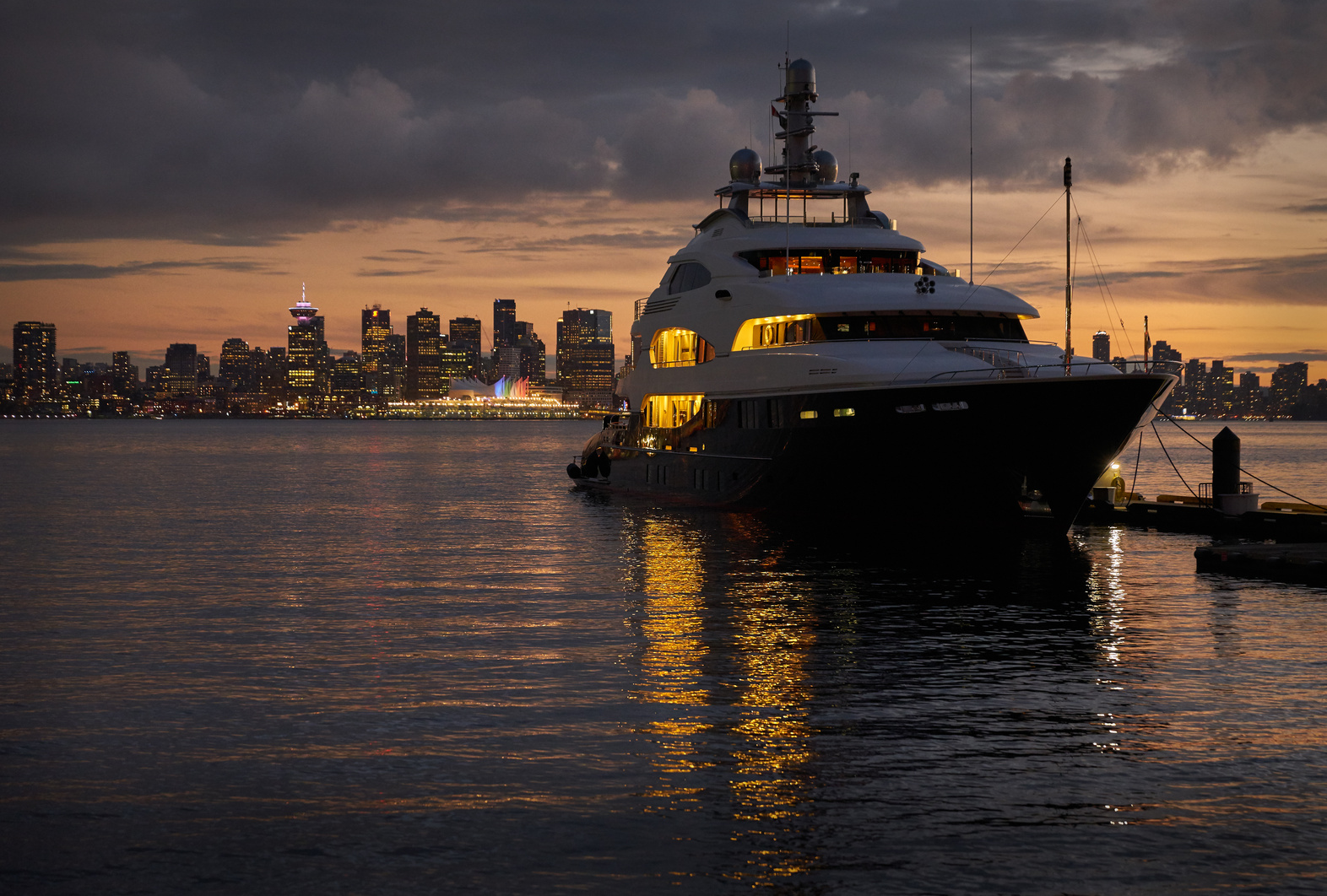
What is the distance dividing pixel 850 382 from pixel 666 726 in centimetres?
2143

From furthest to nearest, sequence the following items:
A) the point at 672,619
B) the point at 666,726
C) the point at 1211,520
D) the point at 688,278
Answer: the point at 688,278 < the point at 1211,520 < the point at 672,619 < the point at 666,726

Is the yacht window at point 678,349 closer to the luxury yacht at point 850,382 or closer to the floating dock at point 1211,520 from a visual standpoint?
the luxury yacht at point 850,382

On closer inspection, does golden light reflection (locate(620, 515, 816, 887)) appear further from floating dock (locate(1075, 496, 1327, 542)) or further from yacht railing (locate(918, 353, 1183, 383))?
floating dock (locate(1075, 496, 1327, 542))

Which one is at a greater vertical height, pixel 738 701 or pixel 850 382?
pixel 850 382

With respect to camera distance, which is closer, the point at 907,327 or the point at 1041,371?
the point at 1041,371

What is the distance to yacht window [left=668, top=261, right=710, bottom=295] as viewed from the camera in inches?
1799

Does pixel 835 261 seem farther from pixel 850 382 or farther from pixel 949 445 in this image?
pixel 949 445

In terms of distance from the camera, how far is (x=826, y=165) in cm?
5312

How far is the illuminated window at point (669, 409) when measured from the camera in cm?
4607

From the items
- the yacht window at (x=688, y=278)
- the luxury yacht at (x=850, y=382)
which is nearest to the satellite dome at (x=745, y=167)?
the luxury yacht at (x=850, y=382)

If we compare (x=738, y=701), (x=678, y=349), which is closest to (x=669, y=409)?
(x=678, y=349)

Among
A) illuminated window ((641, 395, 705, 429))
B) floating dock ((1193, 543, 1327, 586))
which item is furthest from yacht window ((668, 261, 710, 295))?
floating dock ((1193, 543, 1327, 586))

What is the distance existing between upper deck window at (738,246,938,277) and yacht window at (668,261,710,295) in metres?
2.14

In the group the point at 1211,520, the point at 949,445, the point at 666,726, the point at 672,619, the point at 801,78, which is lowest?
the point at 672,619
